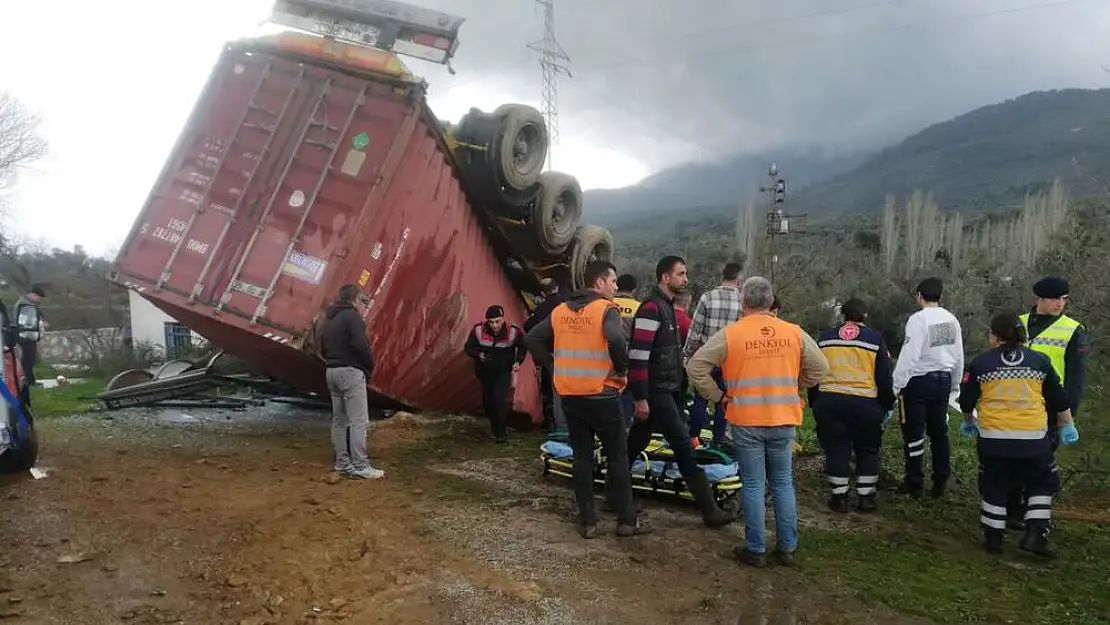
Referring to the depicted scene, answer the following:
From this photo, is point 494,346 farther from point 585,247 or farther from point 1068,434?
point 1068,434

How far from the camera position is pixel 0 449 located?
4492 millimetres

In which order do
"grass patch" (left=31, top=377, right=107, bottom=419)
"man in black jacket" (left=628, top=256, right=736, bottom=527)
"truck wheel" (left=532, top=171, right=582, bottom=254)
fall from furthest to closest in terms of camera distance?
"grass patch" (left=31, top=377, right=107, bottom=419) → "truck wheel" (left=532, top=171, right=582, bottom=254) → "man in black jacket" (left=628, top=256, right=736, bottom=527)

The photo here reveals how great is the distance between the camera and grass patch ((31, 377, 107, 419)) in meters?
9.01

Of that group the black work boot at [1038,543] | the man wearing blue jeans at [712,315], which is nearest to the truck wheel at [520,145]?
the man wearing blue jeans at [712,315]

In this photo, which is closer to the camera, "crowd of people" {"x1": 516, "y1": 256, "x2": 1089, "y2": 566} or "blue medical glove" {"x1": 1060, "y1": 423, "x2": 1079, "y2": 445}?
"crowd of people" {"x1": 516, "y1": 256, "x2": 1089, "y2": 566}

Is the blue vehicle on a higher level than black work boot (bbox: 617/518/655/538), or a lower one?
lower

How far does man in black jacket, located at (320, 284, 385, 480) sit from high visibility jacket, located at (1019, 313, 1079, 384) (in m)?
4.65

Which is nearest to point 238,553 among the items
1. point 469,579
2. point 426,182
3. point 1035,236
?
point 469,579

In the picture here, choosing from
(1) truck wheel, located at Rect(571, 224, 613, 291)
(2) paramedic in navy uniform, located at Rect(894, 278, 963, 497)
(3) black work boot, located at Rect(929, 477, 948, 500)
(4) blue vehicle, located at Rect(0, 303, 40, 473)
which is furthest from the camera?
(1) truck wheel, located at Rect(571, 224, 613, 291)

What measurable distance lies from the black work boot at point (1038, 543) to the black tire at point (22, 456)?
680 centimetres

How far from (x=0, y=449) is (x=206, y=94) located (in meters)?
3.33

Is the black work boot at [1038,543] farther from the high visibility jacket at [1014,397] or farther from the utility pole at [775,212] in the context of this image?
the utility pole at [775,212]

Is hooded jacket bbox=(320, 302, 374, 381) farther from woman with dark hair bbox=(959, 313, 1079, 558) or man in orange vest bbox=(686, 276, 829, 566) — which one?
woman with dark hair bbox=(959, 313, 1079, 558)

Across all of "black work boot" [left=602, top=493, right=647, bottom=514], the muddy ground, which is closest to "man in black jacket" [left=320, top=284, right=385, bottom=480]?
the muddy ground
